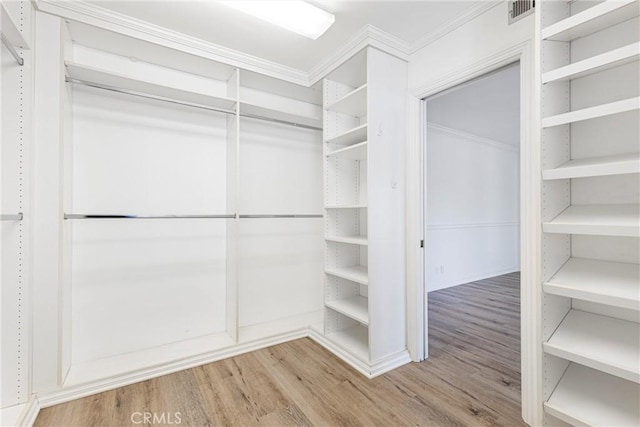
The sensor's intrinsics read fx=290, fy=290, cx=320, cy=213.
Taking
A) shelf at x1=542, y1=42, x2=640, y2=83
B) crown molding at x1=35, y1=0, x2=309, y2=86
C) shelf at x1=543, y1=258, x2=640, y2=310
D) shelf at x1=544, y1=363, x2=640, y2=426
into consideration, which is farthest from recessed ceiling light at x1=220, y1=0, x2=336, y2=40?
shelf at x1=544, y1=363, x2=640, y2=426

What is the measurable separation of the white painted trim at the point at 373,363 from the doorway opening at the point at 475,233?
26 centimetres

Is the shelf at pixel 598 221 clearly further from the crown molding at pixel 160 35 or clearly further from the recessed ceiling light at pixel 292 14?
the crown molding at pixel 160 35

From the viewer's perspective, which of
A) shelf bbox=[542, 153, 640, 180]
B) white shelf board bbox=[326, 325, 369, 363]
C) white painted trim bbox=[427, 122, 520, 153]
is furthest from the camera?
white painted trim bbox=[427, 122, 520, 153]

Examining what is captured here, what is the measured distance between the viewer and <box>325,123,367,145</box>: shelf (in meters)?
2.29

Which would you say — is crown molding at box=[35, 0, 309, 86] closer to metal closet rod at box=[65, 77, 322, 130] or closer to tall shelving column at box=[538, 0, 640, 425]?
metal closet rod at box=[65, 77, 322, 130]

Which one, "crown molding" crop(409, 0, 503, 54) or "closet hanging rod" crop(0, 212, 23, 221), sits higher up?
"crown molding" crop(409, 0, 503, 54)

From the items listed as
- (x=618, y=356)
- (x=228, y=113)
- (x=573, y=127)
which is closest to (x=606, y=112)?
(x=573, y=127)

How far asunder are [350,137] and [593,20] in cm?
160

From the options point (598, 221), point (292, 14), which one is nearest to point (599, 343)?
point (598, 221)

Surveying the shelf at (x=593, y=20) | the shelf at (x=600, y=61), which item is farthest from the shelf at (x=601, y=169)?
the shelf at (x=593, y=20)

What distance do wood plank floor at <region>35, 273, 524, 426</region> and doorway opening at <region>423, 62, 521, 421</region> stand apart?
0.02 m

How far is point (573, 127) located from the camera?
4.79 ft

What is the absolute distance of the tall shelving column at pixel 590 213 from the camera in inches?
42.1

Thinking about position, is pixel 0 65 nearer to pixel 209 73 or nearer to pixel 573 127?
pixel 209 73
